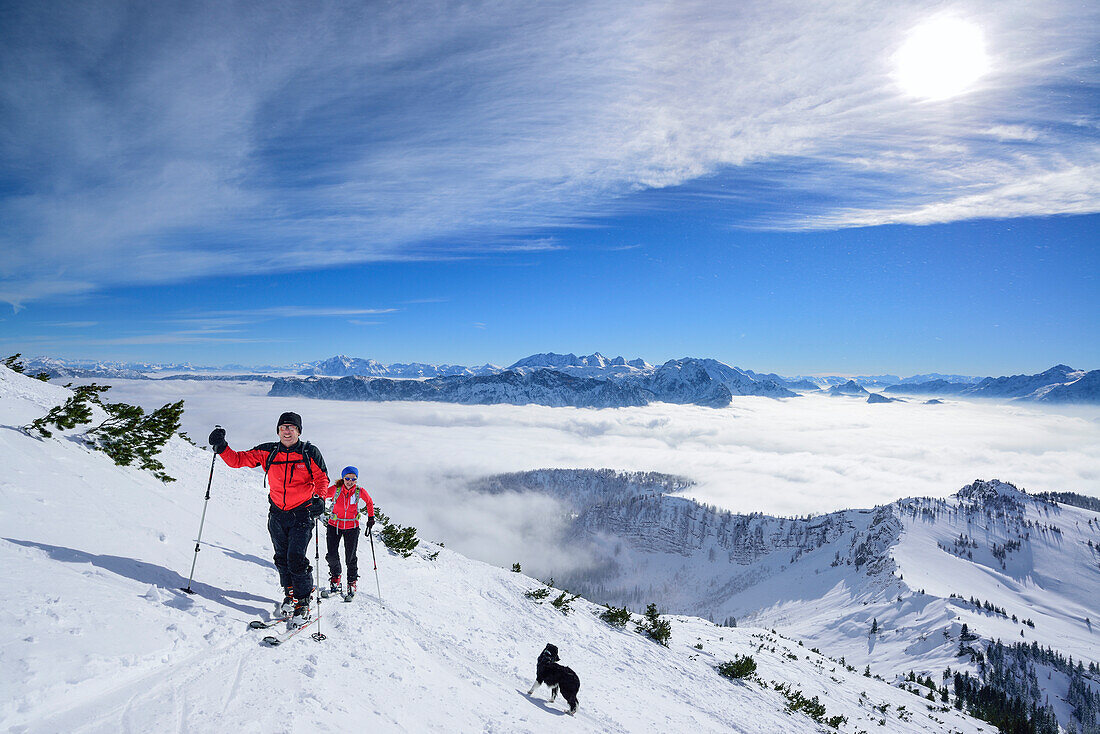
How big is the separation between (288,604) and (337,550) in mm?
1790

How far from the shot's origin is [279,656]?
6.33m

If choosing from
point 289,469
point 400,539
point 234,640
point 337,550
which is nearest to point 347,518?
point 337,550

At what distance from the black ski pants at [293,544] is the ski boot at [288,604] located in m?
0.10

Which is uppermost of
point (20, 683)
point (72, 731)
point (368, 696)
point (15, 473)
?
point (15, 473)

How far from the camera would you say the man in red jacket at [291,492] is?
7.58 metres

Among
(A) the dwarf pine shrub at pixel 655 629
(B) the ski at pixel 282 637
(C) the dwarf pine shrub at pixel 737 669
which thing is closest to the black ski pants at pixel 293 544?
(B) the ski at pixel 282 637

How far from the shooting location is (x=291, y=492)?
7.74m

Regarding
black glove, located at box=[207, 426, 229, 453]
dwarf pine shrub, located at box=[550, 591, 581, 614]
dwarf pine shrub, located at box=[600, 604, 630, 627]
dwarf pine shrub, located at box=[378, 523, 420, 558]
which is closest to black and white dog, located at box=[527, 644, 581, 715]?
dwarf pine shrub, located at box=[550, 591, 581, 614]

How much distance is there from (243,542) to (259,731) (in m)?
7.72

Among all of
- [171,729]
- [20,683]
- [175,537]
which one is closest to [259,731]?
[171,729]

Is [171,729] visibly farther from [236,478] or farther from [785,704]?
[785,704]

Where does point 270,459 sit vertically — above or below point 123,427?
above

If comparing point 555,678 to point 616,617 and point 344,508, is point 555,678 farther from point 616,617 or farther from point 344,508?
point 616,617

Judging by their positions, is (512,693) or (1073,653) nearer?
(512,693)
